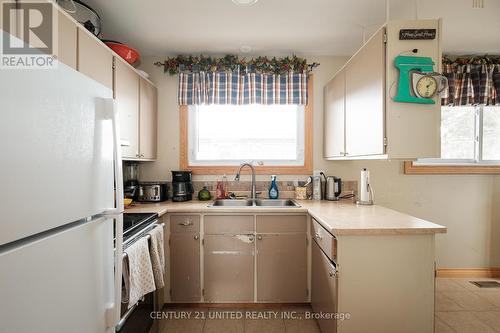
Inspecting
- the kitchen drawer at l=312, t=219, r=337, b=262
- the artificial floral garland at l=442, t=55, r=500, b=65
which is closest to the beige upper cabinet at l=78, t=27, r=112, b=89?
the kitchen drawer at l=312, t=219, r=337, b=262

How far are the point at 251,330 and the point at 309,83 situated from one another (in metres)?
2.42

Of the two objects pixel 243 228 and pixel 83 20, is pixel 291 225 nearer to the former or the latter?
pixel 243 228

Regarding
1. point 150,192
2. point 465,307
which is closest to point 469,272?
point 465,307

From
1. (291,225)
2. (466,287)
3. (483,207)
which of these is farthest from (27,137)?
(483,207)

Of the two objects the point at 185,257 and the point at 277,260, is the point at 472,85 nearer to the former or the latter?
the point at 277,260

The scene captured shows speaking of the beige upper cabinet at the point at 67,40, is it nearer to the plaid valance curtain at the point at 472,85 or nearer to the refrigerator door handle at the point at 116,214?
the refrigerator door handle at the point at 116,214

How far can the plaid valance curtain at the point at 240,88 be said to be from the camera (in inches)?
109

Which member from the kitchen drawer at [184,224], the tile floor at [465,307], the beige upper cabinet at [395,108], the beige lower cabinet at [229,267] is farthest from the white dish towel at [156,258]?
the tile floor at [465,307]

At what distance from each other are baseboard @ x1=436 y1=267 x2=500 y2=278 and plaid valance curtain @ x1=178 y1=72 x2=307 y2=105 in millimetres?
2484

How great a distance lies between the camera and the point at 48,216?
2.41 feet

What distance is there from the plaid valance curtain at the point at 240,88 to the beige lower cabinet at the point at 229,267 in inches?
55.9

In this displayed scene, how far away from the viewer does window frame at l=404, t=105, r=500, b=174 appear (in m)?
2.86

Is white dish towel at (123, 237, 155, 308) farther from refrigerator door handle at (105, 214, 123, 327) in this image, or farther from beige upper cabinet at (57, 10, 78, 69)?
beige upper cabinet at (57, 10, 78, 69)

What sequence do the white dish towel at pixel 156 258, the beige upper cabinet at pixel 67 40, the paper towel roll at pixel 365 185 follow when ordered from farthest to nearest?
the paper towel roll at pixel 365 185, the white dish towel at pixel 156 258, the beige upper cabinet at pixel 67 40
